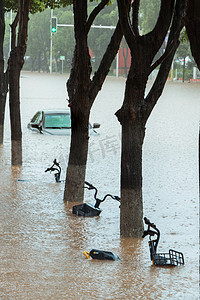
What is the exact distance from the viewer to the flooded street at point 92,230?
7.36 meters

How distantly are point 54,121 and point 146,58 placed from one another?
14030 millimetres

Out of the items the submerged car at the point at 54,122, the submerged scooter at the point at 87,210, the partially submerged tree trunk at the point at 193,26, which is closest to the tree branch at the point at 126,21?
the submerged scooter at the point at 87,210

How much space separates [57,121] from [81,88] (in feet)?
38.2

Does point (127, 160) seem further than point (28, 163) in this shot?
No

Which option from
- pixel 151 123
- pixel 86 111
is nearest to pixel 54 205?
pixel 86 111

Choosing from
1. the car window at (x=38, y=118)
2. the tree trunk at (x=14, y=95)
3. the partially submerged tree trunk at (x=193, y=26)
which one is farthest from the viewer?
the car window at (x=38, y=118)

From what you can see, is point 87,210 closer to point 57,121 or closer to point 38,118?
point 57,121

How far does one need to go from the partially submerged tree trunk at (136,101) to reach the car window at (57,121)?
13149 mm

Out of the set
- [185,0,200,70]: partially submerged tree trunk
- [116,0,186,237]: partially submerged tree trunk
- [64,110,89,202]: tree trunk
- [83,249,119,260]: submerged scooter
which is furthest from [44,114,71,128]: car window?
[185,0,200,70]: partially submerged tree trunk

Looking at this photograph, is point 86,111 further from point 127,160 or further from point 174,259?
point 174,259

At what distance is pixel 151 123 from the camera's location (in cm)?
2941

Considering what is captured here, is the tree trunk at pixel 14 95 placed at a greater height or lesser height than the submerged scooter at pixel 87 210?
greater

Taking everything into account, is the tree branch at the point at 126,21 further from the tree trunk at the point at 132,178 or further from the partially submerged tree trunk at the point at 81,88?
the partially submerged tree trunk at the point at 81,88

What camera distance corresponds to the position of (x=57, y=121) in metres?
22.9
